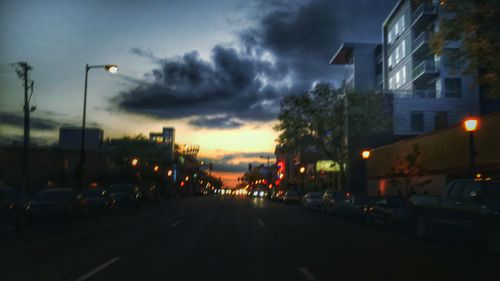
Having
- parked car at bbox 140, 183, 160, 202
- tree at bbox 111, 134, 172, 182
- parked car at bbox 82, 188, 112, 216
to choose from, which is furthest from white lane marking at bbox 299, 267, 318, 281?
tree at bbox 111, 134, 172, 182

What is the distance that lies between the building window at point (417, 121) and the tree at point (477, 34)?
3959 centimetres

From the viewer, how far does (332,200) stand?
Result: 109ft

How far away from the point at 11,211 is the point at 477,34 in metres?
17.0

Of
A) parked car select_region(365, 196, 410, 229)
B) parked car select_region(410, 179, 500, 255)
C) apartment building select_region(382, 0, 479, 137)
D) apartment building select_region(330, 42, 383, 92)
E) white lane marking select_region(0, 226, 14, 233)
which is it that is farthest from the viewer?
apartment building select_region(330, 42, 383, 92)

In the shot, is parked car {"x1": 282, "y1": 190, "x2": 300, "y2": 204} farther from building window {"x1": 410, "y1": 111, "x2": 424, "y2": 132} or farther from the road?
the road

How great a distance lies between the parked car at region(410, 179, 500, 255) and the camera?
14.2m

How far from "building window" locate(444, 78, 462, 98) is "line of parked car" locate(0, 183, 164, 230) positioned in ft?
99.2

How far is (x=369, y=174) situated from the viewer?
47.7 metres

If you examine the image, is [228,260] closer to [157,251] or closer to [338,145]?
[157,251]

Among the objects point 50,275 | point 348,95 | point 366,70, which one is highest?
point 366,70

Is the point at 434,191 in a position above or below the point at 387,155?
below

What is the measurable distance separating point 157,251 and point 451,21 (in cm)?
913

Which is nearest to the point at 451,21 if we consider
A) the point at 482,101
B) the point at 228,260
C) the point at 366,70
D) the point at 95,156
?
the point at 228,260

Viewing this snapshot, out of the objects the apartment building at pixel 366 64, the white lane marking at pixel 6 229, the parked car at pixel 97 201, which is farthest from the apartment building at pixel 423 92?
the white lane marking at pixel 6 229
